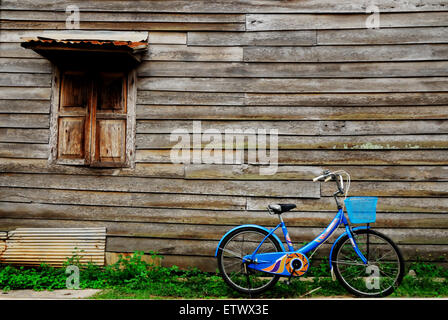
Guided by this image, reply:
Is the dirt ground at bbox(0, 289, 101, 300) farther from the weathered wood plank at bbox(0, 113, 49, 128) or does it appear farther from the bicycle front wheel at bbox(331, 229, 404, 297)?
the bicycle front wheel at bbox(331, 229, 404, 297)

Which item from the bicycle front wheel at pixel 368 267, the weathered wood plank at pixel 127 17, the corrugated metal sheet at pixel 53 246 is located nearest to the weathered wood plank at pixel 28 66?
the weathered wood plank at pixel 127 17

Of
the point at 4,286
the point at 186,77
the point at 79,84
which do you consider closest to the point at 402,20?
the point at 186,77

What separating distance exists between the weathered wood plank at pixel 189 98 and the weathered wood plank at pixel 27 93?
135 centimetres

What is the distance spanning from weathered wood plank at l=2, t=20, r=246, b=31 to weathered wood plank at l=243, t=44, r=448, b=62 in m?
0.48

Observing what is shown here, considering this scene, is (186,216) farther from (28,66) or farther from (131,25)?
(28,66)

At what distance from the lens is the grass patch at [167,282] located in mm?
3887

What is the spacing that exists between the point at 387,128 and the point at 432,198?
3.66 feet

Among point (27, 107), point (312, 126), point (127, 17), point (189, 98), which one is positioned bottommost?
point (312, 126)

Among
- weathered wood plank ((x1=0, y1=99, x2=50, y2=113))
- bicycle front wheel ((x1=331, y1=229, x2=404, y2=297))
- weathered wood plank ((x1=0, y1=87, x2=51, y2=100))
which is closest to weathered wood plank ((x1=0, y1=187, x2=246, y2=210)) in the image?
weathered wood plank ((x1=0, y1=99, x2=50, y2=113))

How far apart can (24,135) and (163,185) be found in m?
2.12

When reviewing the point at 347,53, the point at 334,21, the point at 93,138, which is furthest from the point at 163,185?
the point at 334,21

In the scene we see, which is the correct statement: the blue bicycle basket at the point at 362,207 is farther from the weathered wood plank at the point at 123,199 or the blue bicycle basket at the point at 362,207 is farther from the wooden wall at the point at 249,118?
the weathered wood plank at the point at 123,199

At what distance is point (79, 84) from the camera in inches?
190

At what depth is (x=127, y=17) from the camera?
4.80 meters
